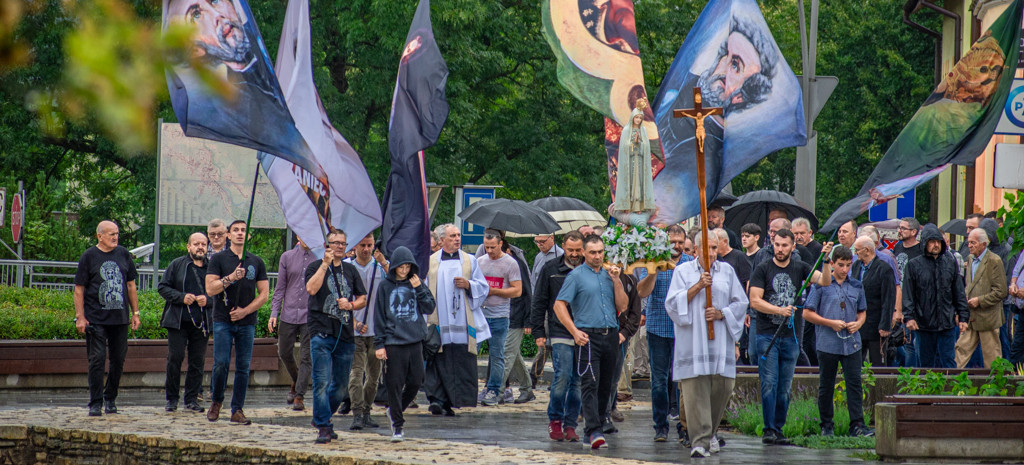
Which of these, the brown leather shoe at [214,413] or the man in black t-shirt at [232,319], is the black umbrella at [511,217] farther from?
the brown leather shoe at [214,413]

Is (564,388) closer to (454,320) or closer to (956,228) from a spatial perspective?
(454,320)

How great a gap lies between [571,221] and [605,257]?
899 cm

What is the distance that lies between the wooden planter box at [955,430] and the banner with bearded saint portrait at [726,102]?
5.52 m

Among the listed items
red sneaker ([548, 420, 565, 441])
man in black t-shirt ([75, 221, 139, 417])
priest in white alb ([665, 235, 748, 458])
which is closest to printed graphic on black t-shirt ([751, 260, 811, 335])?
priest in white alb ([665, 235, 748, 458])

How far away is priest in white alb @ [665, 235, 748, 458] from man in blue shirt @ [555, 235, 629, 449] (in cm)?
62

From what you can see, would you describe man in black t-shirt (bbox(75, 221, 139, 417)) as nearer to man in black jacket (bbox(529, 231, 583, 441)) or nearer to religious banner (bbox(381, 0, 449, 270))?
religious banner (bbox(381, 0, 449, 270))

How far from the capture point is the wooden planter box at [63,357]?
17281 mm

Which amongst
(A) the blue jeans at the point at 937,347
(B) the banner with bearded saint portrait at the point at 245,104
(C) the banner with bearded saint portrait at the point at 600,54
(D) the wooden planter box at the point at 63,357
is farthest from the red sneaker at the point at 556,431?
(D) the wooden planter box at the point at 63,357

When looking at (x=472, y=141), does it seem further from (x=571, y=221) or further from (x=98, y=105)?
(x=98, y=105)

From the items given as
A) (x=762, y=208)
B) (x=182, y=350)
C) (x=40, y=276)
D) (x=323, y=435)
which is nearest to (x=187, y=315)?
(x=182, y=350)

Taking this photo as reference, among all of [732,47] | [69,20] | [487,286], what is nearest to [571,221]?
[732,47]

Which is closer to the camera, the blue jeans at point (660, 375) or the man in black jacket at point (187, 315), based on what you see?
the blue jeans at point (660, 375)

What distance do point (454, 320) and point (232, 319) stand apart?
8.64 feet

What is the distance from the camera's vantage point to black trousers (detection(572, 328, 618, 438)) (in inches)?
440
